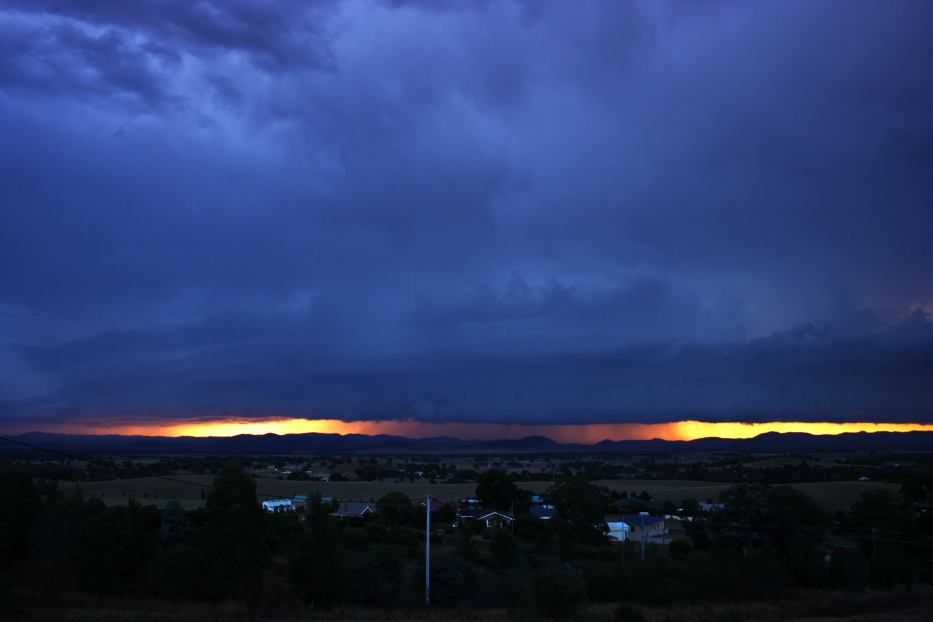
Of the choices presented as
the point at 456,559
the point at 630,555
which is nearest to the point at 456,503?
the point at 630,555

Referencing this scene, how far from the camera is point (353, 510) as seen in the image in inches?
2827

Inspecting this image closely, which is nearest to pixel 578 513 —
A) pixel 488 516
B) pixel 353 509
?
pixel 488 516

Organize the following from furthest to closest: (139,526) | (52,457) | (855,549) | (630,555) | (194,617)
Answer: (52,457), (855,549), (630,555), (139,526), (194,617)

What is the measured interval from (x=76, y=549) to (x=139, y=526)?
19.3 feet

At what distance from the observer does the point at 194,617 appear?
86.2 ft

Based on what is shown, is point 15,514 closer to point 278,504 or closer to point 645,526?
point 278,504

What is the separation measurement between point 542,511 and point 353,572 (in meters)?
39.8

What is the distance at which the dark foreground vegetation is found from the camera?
98.8ft

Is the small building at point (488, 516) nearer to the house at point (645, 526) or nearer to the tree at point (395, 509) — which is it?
the tree at point (395, 509)

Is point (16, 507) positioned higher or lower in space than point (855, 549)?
higher

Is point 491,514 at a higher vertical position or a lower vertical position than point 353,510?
lower

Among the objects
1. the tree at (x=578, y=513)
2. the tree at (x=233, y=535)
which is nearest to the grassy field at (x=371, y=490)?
the tree at (x=578, y=513)

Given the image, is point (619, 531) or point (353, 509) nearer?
point (619, 531)

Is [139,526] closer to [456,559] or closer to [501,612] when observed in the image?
[456,559]
